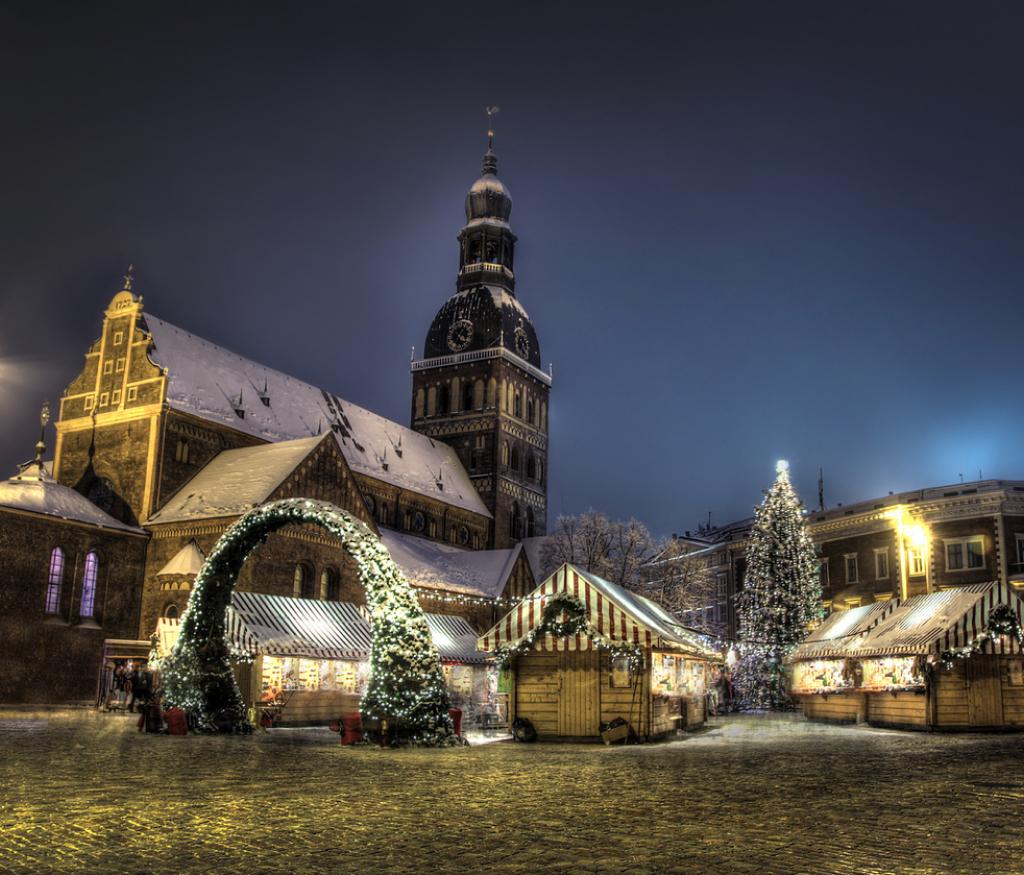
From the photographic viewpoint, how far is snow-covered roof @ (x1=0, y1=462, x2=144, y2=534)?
3956 cm

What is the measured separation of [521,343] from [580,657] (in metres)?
53.2

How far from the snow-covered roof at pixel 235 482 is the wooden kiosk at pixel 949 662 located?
23.2 m

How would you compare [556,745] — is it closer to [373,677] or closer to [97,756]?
[373,677]

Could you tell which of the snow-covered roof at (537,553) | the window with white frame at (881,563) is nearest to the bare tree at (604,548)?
the snow-covered roof at (537,553)

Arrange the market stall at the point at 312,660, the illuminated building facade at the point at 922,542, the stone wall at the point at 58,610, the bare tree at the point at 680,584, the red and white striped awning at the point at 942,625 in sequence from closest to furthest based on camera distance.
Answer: the red and white striped awning at the point at 942,625
the market stall at the point at 312,660
the stone wall at the point at 58,610
the illuminated building facade at the point at 922,542
the bare tree at the point at 680,584

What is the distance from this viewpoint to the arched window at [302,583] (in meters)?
41.2

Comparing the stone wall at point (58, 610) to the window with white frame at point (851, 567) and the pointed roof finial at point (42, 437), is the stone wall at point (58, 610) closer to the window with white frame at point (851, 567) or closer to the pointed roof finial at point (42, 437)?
the pointed roof finial at point (42, 437)

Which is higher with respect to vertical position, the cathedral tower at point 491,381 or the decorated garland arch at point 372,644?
the cathedral tower at point 491,381

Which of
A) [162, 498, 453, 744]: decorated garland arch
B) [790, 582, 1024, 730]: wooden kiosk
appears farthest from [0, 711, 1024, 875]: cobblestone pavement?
[790, 582, 1024, 730]: wooden kiosk

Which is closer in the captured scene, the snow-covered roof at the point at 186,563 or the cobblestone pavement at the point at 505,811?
the cobblestone pavement at the point at 505,811

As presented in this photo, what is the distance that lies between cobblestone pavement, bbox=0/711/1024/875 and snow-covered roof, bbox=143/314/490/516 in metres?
30.5

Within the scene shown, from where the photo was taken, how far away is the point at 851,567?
56031 millimetres

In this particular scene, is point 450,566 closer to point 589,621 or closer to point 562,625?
point 562,625

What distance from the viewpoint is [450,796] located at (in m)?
12.5
